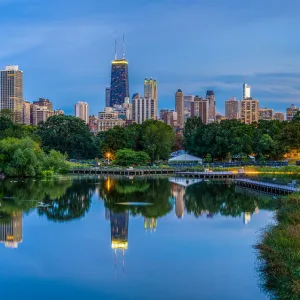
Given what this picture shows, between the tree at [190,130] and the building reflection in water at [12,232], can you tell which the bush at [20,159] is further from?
the tree at [190,130]

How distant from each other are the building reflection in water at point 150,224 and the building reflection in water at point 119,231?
112cm

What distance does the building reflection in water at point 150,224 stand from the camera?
29681 millimetres

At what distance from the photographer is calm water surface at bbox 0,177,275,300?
1859 cm

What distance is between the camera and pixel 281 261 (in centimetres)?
1848

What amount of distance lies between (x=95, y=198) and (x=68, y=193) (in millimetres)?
3744

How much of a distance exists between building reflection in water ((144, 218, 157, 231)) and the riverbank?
7219 millimetres

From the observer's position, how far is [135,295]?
17781 millimetres

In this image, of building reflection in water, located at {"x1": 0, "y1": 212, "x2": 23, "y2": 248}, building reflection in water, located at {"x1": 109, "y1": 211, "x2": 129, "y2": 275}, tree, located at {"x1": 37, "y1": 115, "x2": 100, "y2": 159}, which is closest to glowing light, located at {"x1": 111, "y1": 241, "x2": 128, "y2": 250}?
building reflection in water, located at {"x1": 109, "y1": 211, "x2": 129, "y2": 275}

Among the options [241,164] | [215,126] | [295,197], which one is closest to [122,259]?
[295,197]

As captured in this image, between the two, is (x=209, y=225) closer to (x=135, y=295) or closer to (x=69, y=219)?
(x=69, y=219)

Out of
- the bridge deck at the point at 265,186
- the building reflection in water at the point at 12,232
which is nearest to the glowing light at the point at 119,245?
the building reflection in water at the point at 12,232

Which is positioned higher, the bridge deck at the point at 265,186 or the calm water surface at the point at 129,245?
the bridge deck at the point at 265,186

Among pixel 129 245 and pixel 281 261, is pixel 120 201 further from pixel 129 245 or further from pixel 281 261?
pixel 281 261

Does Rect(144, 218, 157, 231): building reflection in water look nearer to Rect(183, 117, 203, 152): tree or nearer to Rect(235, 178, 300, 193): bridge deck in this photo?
Rect(235, 178, 300, 193): bridge deck
